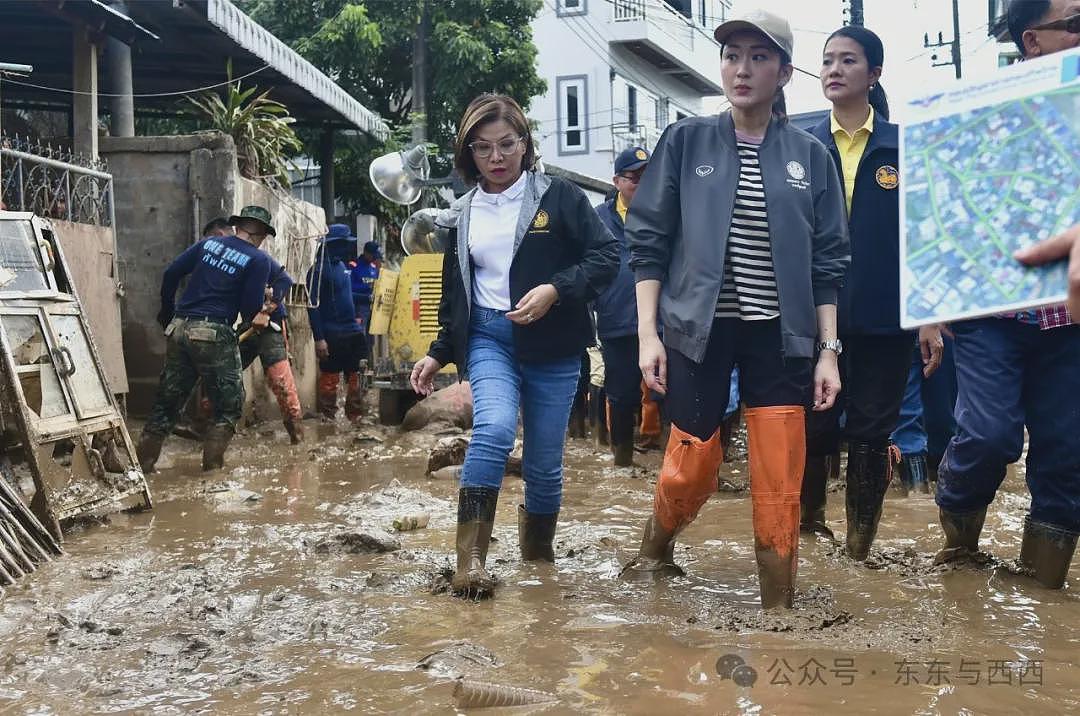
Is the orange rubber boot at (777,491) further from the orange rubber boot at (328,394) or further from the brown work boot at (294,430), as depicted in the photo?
the orange rubber boot at (328,394)

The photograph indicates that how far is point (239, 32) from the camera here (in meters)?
10.6

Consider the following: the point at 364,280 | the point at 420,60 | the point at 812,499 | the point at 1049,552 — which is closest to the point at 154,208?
the point at 364,280

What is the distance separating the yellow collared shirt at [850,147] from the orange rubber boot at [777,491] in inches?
50.7

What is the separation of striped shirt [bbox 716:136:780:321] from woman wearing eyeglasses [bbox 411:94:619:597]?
792 millimetres

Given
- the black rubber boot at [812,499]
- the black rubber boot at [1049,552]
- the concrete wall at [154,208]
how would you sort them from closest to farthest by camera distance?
the black rubber boot at [1049,552] → the black rubber boot at [812,499] → the concrete wall at [154,208]

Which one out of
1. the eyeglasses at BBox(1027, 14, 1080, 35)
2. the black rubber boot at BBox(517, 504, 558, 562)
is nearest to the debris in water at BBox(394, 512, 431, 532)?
the black rubber boot at BBox(517, 504, 558, 562)

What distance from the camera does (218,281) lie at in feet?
25.8

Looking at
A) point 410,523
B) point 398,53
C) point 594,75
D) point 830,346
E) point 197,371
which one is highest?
point 594,75

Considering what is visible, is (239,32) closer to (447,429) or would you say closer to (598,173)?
(447,429)

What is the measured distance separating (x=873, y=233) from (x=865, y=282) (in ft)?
0.66

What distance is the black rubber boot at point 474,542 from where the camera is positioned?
3919 millimetres

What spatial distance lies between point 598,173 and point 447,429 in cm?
2310

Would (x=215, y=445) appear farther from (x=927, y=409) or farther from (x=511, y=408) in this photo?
(x=927, y=409)

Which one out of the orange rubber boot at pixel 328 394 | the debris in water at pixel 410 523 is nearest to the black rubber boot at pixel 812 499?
the debris in water at pixel 410 523
